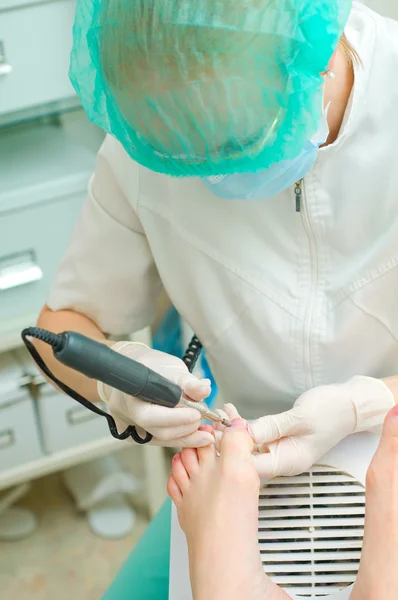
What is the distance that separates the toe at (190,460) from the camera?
3.13ft

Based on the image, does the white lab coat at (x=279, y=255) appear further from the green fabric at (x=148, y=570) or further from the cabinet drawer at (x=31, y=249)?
the cabinet drawer at (x=31, y=249)

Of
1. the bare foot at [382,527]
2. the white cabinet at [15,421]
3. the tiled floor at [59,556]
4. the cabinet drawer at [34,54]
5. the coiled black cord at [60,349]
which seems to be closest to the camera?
the coiled black cord at [60,349]

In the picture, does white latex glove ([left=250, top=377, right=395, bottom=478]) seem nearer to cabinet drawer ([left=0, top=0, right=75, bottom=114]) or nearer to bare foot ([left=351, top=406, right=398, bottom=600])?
bare foot ([left=351, top=406, right=398, bottom=600])

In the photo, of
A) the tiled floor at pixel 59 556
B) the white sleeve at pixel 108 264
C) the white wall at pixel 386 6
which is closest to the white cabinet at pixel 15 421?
the tiled floor at pixel 59 556

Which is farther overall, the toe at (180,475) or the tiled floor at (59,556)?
the tiled floor at (59,556)

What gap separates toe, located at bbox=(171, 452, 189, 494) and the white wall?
0.91 metres

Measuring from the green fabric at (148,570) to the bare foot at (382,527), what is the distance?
0.36 meters

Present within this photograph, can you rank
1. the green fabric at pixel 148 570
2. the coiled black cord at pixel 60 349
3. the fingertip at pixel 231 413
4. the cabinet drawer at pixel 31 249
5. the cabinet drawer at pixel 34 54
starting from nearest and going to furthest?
the coiled black cord at pixel 60 349 < the fingertip at pixel 231 413 < the green fabric at pixel 148 570 < the cabinet drawer at pixel 34 54 < the cabinet drawer at pixel 31 249

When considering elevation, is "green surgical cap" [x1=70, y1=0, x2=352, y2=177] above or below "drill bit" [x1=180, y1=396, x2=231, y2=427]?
above

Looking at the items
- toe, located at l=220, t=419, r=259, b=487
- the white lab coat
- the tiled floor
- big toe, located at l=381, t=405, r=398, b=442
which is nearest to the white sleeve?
the white lab coat

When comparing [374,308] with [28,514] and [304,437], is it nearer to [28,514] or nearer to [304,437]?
[304,437]

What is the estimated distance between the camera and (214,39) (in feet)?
2.33

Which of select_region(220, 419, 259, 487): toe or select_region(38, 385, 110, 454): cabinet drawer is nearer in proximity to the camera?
select_region(220, 419, 259, 487): toe

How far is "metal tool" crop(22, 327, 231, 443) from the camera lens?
0.69 m
